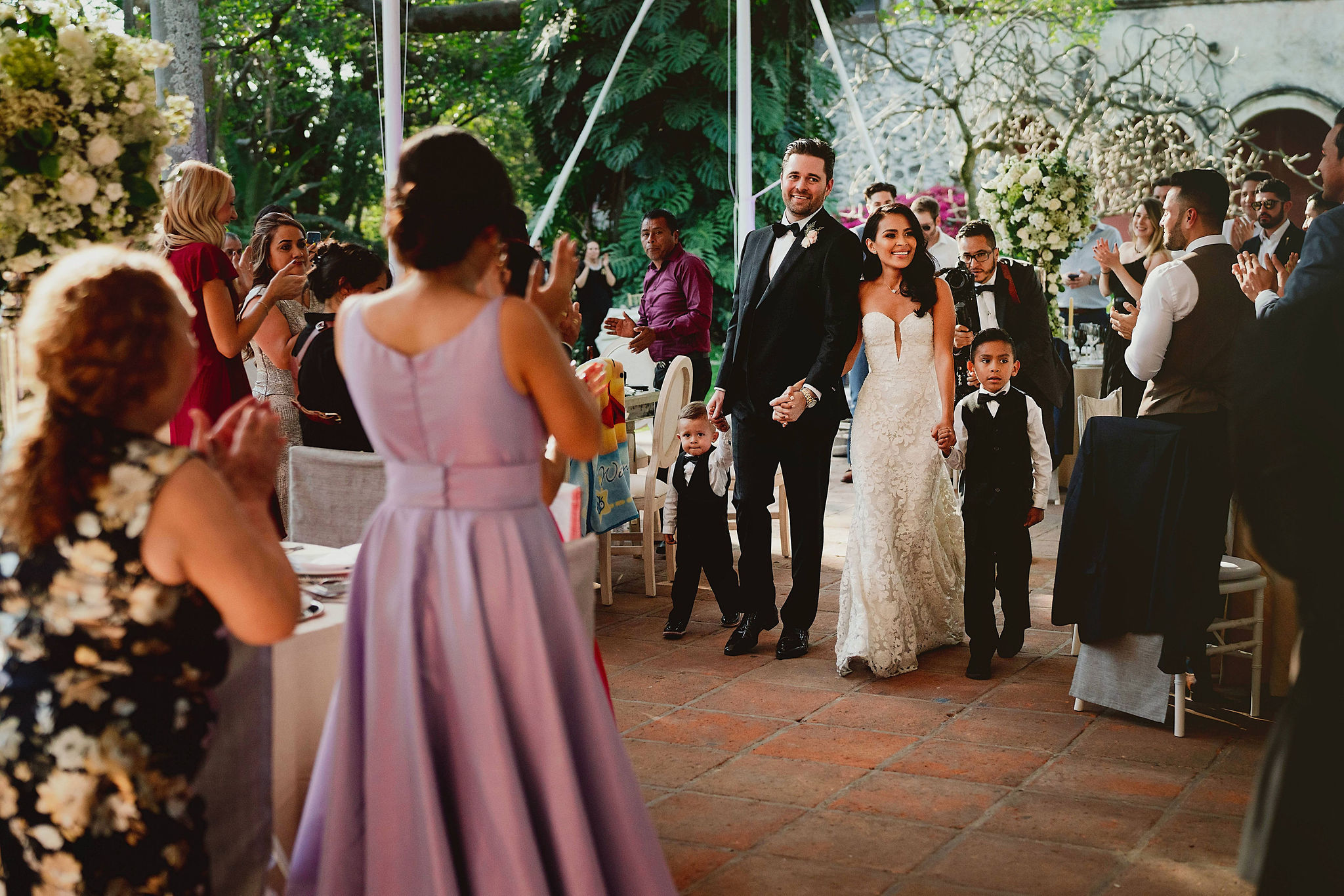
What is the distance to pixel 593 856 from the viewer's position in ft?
7.40

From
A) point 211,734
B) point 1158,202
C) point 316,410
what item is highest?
point 1158,202

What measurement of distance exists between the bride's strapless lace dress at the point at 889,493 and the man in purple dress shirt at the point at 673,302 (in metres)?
2.23

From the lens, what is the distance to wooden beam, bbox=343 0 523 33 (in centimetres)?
1439

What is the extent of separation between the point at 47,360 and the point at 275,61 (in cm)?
1939

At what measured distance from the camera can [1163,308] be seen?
4.01 metres

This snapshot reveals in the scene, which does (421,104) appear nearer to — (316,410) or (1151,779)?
(316,410)

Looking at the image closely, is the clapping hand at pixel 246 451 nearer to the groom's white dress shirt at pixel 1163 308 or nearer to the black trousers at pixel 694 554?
the groom's white dress shirt at pixel 1163 308

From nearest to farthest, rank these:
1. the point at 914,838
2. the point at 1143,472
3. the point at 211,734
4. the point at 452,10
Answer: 1. the point at 211,734
2. the point at 914,838
3. the point at 1143,472
4. the point at 452,10

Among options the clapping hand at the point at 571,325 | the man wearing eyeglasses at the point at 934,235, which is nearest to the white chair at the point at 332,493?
the clapping hand at the point at 571,325

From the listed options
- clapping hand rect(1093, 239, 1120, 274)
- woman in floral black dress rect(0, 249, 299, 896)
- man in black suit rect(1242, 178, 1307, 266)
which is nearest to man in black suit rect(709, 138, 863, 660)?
clapping hand rect(1093, 239, 1120, 274)

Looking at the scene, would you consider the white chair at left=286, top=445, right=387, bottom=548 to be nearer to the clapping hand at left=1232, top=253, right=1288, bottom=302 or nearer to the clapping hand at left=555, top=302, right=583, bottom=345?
the clapping hand at left=555, top=302, right=583, bottom=345

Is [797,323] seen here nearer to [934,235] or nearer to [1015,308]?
[1015,308]

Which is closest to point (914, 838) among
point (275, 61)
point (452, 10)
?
point (452, 10)

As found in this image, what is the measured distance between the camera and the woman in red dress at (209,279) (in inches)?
168
